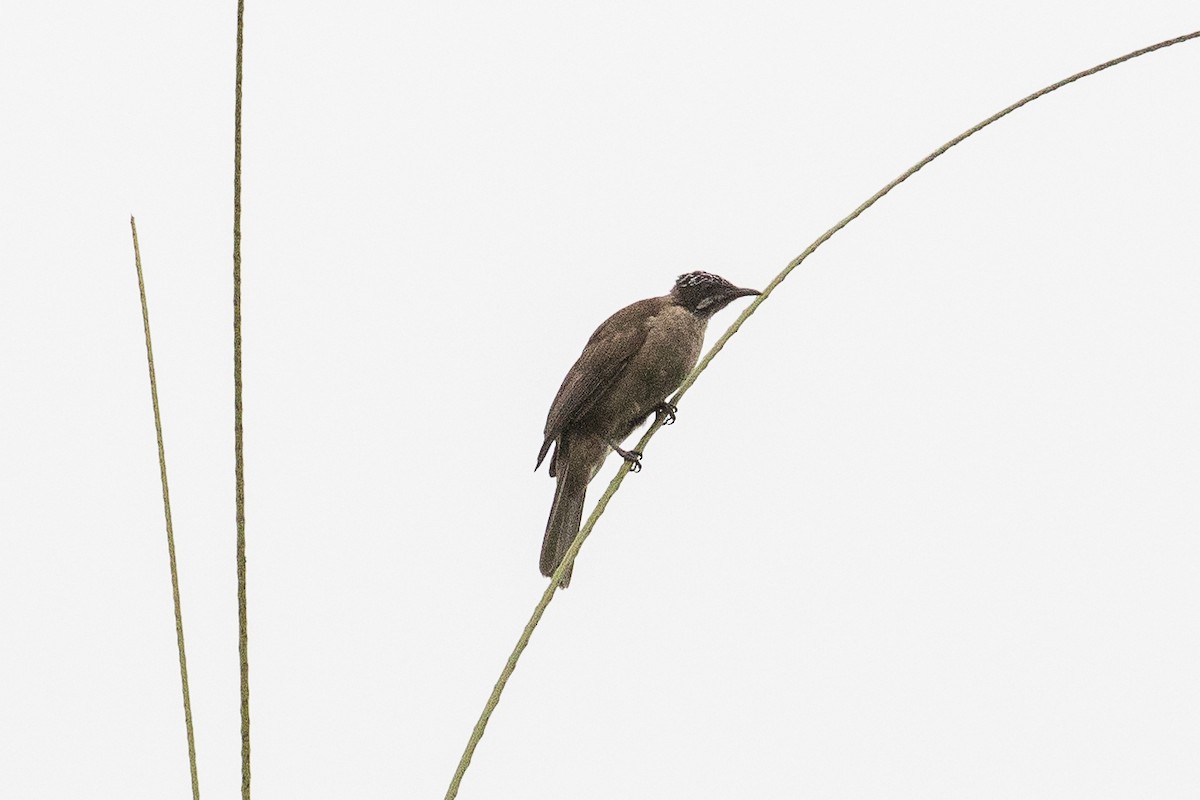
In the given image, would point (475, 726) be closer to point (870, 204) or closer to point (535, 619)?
point (535, 619)

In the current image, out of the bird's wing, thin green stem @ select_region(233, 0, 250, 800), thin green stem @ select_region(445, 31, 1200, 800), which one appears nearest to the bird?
the bird's wing

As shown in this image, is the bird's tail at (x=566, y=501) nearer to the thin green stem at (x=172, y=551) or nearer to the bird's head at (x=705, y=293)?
the bird's head at (x=705, y=293)

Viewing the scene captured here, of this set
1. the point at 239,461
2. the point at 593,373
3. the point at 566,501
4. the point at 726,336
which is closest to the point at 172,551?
the point at 239,461

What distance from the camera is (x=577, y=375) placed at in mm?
4539

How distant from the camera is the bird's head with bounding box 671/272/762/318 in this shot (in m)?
4.62

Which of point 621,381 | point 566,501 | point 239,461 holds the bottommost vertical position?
point 566,501

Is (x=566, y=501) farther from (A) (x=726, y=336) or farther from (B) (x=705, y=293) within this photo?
(A) (x=726, y=336)

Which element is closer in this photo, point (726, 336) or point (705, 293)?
point (726, 336)

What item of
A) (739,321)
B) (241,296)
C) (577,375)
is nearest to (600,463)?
(577,375)

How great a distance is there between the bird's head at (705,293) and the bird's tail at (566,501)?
26.0 inches

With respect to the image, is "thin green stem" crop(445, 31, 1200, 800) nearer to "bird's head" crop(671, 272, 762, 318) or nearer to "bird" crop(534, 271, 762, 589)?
"bird" crop(534, 271, 762, 589)

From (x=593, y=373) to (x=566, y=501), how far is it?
20.7 inches

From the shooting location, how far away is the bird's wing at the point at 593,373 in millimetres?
4430

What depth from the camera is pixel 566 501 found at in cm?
420
